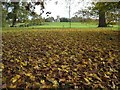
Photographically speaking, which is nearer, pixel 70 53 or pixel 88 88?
pixel 88 88

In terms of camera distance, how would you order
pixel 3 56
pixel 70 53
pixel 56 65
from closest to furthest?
1. pixel 56 65
2. pixel 3 56
3. pixel 70 53

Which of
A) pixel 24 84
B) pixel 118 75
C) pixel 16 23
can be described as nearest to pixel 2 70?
pixel 24 84

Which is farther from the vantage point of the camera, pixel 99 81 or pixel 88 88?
pixel 99 81

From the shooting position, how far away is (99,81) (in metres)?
3.81

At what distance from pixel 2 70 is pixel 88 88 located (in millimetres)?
1508

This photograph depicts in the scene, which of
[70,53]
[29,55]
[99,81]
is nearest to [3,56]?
[29,55]

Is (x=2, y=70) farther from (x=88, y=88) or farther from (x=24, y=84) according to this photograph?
(x=88, y=88)

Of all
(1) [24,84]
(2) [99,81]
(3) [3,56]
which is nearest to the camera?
(1) [24,84]

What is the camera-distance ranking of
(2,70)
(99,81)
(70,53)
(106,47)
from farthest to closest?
1. (106,47)
2. (70,53)
3. (2,70)
4. (99,81)

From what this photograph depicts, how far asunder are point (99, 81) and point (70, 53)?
5.99ft

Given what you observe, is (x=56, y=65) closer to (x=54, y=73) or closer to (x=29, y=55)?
(x=54, y=73)

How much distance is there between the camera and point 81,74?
13.2 ft

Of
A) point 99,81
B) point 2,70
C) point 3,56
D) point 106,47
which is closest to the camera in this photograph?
point 99,81

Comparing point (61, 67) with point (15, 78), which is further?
point (61, 67)
